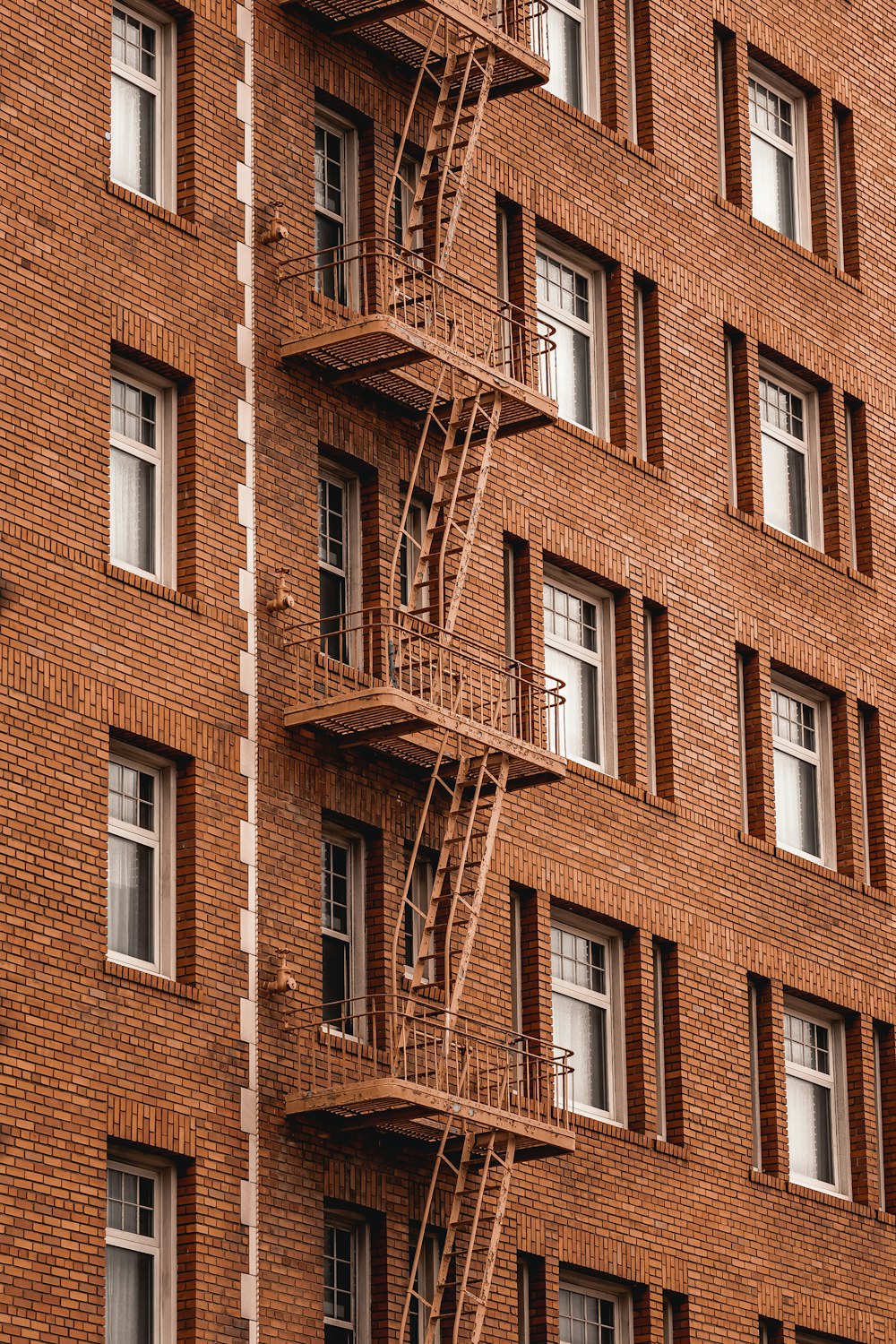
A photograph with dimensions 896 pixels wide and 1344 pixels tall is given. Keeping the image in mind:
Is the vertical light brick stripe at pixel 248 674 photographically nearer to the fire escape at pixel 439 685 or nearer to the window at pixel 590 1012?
the fire escape at pixel 439 685

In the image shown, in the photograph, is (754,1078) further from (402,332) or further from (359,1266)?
(402,332)

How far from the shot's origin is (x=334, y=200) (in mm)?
37156

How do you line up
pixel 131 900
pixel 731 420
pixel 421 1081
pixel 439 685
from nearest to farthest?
pixel 131 900 → pixel 421 1081 → pixel 439 685 → pixel 731 420

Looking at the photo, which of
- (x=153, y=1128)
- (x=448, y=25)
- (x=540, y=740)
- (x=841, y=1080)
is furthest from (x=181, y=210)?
(x=841, y=1080)

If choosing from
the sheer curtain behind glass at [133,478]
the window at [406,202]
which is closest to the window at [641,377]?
the window at [406,202]

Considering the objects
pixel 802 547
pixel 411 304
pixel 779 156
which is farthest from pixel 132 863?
pixel 779 156

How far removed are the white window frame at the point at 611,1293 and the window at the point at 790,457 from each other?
1135 cm

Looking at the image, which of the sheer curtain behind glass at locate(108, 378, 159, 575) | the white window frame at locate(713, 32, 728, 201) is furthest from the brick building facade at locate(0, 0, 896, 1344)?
the white window frame at locate(713, 32, 728, 201)

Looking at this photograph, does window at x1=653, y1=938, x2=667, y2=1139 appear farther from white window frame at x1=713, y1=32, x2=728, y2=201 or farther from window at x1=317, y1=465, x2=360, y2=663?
white window frame at x1=713, y1=32, x2=728, y2=201

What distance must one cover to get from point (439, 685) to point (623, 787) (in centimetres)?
458

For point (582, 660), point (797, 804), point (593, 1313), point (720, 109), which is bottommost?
point (593, 1313)

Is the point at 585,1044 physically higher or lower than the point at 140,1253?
higher

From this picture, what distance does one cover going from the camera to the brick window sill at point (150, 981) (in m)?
30.8

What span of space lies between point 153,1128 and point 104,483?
Result: 6.20m
